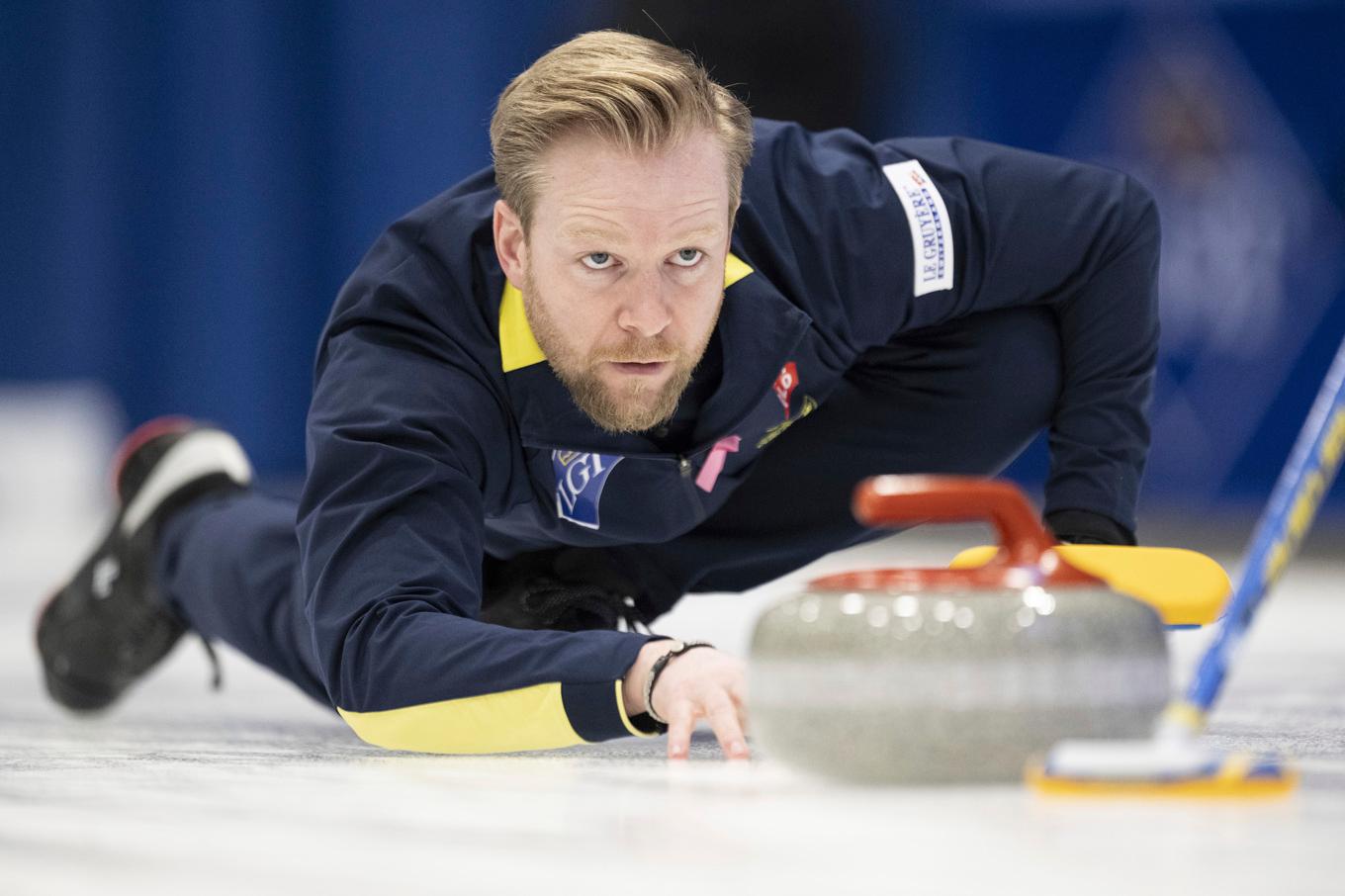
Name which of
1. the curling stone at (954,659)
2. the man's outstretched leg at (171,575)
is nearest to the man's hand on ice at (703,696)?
the curling stone at (954,659)

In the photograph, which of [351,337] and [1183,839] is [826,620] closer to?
[1183,839]

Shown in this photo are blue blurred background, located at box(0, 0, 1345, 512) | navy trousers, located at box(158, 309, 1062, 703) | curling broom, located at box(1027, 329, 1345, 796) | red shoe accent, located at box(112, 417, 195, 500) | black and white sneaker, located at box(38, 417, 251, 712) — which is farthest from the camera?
blue blurred background, located at box(0, 0, 1345, 512)

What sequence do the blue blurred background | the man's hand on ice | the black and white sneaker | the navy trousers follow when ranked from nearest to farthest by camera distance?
the man's hand on ice
the navy trousers
the black and white sneaker
the blue blurred background

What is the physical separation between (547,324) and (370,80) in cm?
552

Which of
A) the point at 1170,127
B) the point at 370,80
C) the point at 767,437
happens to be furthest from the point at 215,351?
the point at 767,437

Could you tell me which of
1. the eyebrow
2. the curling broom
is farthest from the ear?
the curling broom

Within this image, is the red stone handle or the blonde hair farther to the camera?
the blonde hair

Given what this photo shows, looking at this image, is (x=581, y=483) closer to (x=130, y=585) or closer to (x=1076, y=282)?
(x=1076, y=282)

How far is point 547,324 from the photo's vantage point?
67.0 inches

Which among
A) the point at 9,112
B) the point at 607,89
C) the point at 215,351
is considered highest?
the point at 607,89

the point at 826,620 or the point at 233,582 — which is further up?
the point at 826,620

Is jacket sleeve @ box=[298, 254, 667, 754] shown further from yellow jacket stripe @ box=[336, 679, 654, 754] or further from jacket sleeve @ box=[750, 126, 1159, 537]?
jacket sleeve @ box=[750, 126, 1159, 537]

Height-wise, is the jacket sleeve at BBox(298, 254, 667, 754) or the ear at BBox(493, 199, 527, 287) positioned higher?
the ear at BBox(493, 199, 527, 287)

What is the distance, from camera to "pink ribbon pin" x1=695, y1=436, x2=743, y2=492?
1915 millimetres
